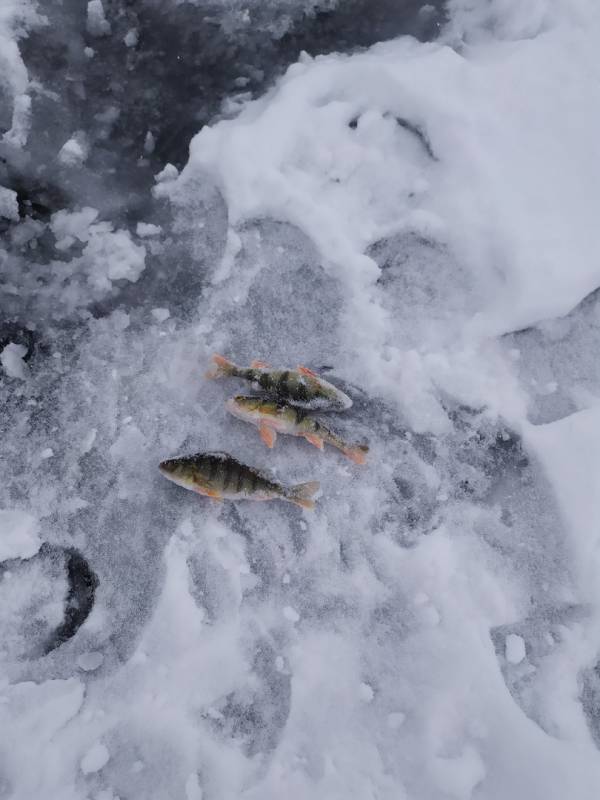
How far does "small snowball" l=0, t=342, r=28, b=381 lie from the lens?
334 cm

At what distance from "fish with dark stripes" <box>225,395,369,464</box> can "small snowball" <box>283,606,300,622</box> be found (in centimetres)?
85

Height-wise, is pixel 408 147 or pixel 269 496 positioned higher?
pixel 408 147

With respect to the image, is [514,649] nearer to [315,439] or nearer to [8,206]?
[315,439]

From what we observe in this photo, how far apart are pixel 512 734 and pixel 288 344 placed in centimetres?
230

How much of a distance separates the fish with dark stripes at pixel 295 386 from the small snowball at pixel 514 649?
1419 millimetres

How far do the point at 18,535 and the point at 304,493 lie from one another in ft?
4.84

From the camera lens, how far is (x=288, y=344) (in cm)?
357

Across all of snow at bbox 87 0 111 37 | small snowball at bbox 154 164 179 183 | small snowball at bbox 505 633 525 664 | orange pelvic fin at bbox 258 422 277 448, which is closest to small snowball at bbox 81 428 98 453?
orange pelvic fin at bbox 258 422 277 448

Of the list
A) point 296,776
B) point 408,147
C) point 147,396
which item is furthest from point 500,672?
point 408,147

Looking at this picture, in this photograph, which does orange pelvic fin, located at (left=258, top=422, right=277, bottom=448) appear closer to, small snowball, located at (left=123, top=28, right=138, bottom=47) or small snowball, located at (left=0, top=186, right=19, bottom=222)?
small snowball, located at (left=0, top=186, right=19, bottom=222)

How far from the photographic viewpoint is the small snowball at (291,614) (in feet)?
9.41

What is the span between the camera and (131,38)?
445cm

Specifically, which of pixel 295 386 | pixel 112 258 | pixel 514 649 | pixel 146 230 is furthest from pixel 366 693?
pixel 146 230

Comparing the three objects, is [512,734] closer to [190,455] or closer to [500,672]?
[500,672]
